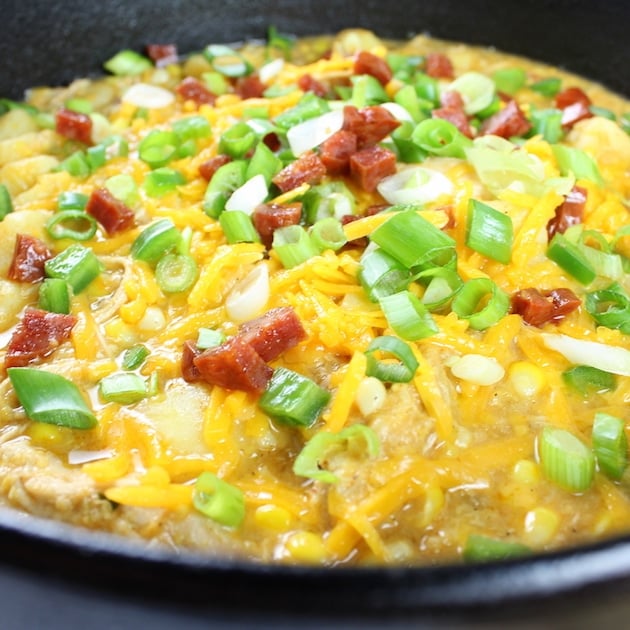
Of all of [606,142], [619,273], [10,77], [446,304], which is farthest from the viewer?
[10,77]

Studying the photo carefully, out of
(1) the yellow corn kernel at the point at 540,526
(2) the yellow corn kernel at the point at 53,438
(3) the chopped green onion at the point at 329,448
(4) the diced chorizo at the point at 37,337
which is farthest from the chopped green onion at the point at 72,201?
(1) the yellow corn kernel at the point at 540,526

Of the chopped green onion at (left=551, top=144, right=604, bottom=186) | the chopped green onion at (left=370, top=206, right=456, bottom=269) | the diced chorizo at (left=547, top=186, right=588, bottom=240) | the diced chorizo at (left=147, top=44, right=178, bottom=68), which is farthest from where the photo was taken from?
the diced chorizo at (left=147, top=44, right=178, bottom=68)

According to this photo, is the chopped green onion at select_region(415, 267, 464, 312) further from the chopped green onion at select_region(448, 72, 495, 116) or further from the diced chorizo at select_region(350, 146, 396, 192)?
the chopped green onion at select_region(448, 72, 495, 116)

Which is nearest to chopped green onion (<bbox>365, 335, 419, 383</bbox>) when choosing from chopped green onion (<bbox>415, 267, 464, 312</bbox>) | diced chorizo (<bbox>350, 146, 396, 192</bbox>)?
chopped green onion (<bbox>415, 267, 464, 312</bbox>)

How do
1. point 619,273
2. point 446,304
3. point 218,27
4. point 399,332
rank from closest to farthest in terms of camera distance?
1. point 399,332
2. point 446,304
3. point 619,273
4. point 218,27

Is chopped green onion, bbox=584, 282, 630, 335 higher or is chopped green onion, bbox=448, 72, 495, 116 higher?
chopped green onion, bbox=448, 72, 495, 116

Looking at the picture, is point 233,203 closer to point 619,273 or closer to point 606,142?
point 619,273

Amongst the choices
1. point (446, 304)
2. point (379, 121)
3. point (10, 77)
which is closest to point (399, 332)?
point (446, 304)
